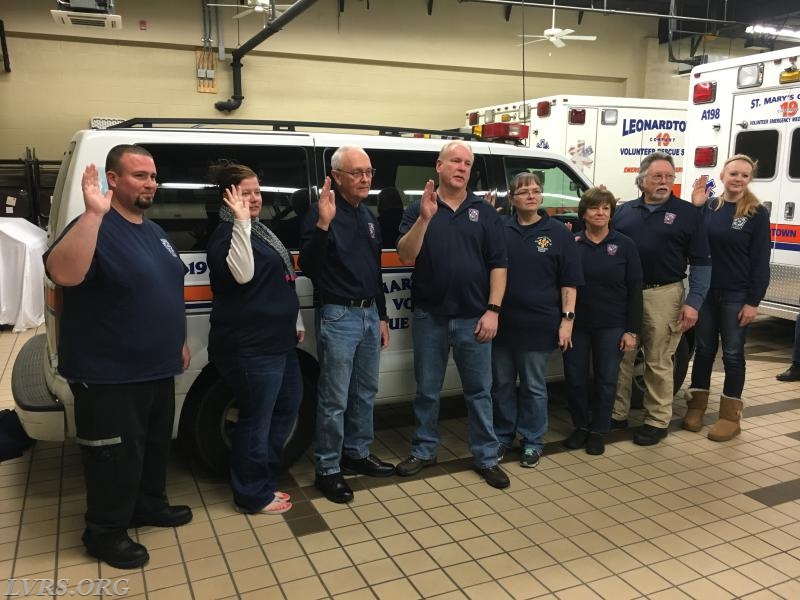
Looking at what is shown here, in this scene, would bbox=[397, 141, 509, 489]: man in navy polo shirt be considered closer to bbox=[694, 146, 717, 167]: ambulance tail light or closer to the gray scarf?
the gray scarf

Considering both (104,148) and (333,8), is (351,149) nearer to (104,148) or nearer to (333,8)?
(104,148)

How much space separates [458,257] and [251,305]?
1.21 metres

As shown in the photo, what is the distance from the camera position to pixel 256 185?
318cm

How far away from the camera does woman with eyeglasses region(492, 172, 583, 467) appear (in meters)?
3.92

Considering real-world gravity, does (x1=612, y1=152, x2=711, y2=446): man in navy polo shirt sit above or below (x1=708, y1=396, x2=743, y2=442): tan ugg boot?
above

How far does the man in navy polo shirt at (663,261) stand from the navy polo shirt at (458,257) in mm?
1200

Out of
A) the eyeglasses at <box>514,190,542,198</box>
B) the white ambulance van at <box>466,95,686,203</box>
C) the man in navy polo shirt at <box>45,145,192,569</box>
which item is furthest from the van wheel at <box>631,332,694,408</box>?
the white ambulance van at <box>466,95,686,203</box>

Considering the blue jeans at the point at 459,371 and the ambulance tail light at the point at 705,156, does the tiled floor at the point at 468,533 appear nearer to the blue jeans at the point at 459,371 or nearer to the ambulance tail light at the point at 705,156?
the blue jeans at the point at 459,371

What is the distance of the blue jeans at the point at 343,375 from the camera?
11.5 ft

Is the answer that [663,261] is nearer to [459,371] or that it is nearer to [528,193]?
[528,193]

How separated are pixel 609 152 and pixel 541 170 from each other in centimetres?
505

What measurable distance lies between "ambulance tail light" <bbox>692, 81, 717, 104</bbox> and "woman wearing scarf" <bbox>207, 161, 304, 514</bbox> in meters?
5.73

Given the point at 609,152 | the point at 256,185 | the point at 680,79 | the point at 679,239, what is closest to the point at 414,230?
the point at 256,185

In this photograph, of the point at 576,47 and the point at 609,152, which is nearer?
the point at 609,152
